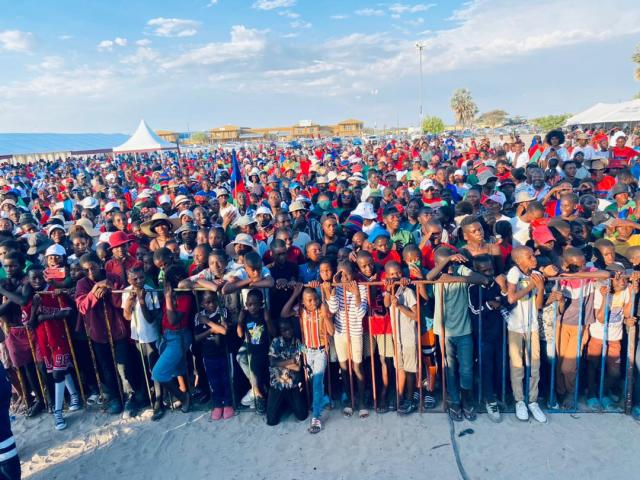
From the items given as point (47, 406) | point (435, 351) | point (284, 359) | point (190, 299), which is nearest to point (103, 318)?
point (190, 299)

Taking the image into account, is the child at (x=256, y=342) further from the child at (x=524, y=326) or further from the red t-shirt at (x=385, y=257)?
the child at (x=524, y=326)

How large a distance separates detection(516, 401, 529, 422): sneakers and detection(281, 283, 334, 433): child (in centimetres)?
196

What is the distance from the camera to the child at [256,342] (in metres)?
4.37

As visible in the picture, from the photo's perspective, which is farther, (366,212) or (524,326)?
(366,212)

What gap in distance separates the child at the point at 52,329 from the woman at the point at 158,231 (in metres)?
1.34

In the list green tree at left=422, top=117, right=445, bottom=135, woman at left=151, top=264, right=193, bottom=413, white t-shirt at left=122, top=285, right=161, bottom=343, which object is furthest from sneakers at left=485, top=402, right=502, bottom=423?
green tree at left=422, top=117, right=445, bottom=135

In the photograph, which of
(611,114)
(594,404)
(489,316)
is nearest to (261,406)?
(489,316)

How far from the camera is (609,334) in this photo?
4156 millimetres

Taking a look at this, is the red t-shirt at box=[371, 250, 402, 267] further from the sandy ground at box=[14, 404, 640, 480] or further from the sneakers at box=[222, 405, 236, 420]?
the sneakers at box=[222, 405, 236, 420]

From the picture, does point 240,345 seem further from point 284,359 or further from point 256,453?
point 256,453

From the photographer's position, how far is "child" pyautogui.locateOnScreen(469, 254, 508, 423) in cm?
414

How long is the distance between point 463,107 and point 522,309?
6998 cm

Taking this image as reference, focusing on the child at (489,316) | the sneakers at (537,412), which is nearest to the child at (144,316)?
the child at (489,316)

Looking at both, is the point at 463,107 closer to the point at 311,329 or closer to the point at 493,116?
the point at 493,116
